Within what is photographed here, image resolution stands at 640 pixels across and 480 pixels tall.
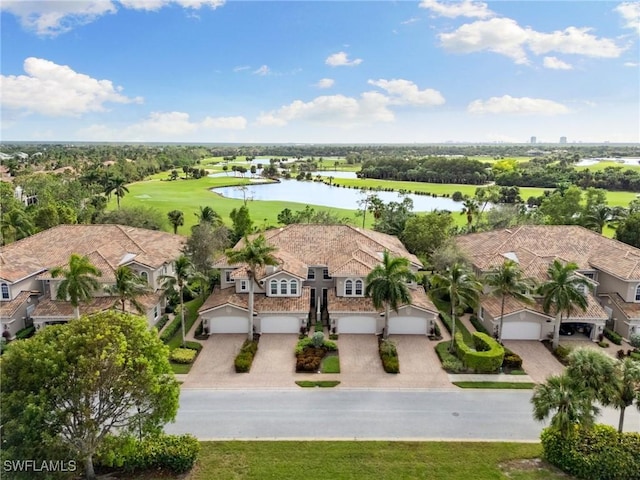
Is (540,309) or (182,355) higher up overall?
(540,309)

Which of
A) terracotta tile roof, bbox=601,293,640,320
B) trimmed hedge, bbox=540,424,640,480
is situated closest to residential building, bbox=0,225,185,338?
trimmed hedge, bbox=540,424,640,480

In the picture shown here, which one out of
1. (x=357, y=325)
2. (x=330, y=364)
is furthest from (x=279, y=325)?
(x=330, y=364)

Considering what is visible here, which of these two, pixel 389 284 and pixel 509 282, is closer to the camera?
pixel 389 284

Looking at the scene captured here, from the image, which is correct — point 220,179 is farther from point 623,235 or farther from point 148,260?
point 623,235

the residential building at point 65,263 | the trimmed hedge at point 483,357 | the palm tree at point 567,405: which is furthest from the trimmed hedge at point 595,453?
the residential building at point 65,263

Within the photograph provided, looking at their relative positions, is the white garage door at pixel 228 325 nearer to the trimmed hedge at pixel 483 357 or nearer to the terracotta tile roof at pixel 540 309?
the trimmed hedge at pixel 483 357

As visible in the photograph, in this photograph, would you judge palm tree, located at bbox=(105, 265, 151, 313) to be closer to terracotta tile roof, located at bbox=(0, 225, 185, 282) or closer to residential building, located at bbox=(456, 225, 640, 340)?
terracotta tile roof, located at bbox=(0, 225, 185, 282)

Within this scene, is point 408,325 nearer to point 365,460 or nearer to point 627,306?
point 365,460

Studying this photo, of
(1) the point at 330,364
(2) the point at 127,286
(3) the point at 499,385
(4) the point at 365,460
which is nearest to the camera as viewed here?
(4) the point at 365,460
